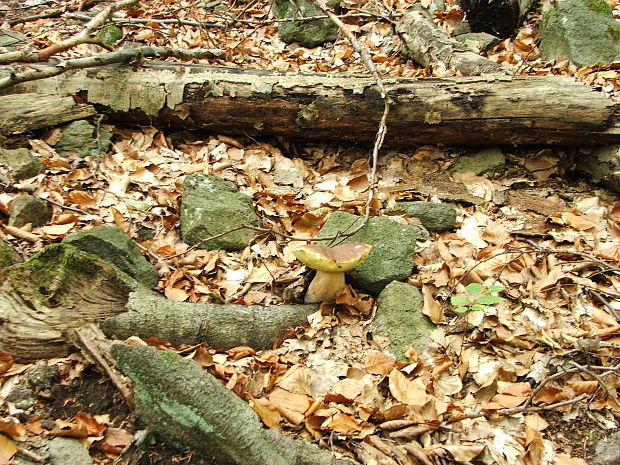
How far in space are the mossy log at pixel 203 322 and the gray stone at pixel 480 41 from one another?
440 cm

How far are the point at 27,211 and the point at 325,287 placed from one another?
84.0 inches

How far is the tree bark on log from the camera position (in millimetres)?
3967

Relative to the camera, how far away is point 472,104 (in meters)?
4.08

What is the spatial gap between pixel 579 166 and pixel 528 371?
7.55 ft

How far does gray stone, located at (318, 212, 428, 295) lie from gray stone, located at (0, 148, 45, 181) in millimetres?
2345

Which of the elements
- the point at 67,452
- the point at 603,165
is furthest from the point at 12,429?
the point at 603,165

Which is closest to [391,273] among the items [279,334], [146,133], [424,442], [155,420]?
[279,334]

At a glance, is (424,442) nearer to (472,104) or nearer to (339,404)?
(339,404)

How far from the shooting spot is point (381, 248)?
3262mm

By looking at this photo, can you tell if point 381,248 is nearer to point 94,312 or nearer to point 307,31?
point 94,312

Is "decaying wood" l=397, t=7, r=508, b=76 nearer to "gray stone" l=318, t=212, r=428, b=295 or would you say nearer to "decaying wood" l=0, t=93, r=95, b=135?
"gray stone" l=318, t=212, r=428, b=295

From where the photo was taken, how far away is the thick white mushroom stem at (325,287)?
9.98ft

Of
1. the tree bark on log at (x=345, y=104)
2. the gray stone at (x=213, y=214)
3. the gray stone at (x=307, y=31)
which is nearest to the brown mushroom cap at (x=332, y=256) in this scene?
the gray stone at (x=213, y=214)

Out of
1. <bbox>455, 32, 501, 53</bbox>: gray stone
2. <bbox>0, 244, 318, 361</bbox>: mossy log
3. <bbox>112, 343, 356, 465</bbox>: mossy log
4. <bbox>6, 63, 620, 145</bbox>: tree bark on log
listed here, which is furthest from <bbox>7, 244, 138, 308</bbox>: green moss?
<bbox>455, 32, 501, 53</bbox>: gray stone
